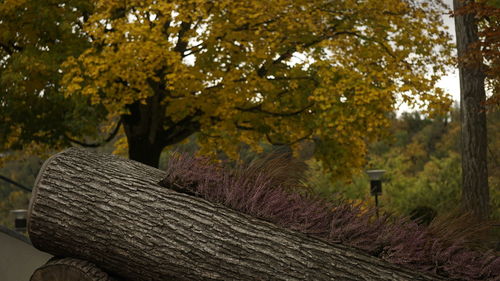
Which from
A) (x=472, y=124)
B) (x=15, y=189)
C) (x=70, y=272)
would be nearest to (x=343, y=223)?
(x=70, y=272)

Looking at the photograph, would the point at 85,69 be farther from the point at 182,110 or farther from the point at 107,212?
the point at 107,212

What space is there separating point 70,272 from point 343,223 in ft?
8.08

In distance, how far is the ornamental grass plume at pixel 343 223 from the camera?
17.7 ft

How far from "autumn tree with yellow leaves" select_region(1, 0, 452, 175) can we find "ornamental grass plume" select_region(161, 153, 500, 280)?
6915mm

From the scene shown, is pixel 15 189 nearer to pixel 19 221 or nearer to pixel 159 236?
pixel 19 221

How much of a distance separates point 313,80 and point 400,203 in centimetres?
706

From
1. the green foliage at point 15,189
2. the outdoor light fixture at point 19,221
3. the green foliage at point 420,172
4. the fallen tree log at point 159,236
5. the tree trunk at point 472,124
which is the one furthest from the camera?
the green foliage at point 15,189

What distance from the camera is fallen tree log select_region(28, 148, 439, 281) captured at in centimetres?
534

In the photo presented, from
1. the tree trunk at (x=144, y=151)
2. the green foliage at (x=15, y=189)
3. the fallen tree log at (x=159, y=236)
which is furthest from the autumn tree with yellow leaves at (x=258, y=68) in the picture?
the green foliage at (x=15, y=189)

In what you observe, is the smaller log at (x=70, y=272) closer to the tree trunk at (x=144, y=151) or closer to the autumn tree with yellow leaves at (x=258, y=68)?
the autumn tree with yellow leaves at (x=258, y=68)

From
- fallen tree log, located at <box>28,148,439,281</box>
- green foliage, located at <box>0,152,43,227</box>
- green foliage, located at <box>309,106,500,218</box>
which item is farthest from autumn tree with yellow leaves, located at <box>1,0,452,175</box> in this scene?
green foliage, located at <box>0,152,43,227</box>

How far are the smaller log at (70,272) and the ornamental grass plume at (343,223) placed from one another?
0.98m

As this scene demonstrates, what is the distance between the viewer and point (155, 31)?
12734 mm

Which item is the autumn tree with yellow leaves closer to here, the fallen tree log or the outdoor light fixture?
the outdoor light fixture
